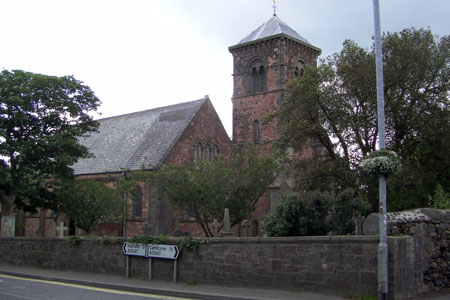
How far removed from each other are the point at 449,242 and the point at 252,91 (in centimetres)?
2861

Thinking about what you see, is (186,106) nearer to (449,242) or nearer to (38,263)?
(38,263)

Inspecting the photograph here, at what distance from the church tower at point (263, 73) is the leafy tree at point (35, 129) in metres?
16.9

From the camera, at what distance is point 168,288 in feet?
47.4

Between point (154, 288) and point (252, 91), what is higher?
point (252, 91)

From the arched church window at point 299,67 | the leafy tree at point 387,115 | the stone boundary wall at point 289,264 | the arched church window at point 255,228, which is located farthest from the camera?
the arched church window at point 299,67

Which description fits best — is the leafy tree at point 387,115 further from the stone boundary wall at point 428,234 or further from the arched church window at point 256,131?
the arched church window at point 256,131

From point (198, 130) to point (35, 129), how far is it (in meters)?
13.6

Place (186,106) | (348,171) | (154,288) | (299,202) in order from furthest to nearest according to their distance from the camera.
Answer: (186,106) → (348,171) → (299,202) → (154,288)

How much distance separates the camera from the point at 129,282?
627 inches

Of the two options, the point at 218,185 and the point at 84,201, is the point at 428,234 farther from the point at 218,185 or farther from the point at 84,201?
the point at 84,201

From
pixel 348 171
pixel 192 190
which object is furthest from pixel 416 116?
pixel 192 190

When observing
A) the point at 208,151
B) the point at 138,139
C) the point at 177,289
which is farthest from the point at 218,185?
the point at 138,139

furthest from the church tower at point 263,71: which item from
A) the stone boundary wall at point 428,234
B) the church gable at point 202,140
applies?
the stone boundary wall at point 428,234

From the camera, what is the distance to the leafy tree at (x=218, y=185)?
75.8 feet
